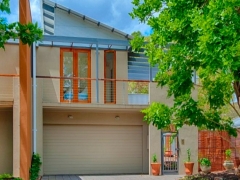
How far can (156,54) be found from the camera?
29.6 ft

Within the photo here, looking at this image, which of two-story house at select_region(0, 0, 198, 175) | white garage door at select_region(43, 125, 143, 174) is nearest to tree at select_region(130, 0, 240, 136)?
two-story house at select_region(0, 0, 198, 175)

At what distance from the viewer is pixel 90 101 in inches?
675

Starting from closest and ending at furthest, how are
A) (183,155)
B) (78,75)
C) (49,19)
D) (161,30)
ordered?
(161,30), (183,155), (78,75), (49,19)

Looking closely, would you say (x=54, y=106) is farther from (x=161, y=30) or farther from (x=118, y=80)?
(x=161, y=30)

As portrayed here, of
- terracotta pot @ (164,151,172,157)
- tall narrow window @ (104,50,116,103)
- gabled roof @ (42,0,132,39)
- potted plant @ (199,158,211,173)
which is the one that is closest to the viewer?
potted plant @ (199,158,211,173)

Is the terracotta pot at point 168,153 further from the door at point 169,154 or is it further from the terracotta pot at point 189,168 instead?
the terracotta pot at point 189,168

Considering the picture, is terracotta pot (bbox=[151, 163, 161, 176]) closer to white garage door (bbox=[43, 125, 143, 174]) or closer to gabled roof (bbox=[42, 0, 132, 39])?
white garage door (bbox=[43, 125, 143, 174])

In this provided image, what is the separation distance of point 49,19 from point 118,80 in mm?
5750

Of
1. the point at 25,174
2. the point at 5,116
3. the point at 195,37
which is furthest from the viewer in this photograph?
the point at 5,116

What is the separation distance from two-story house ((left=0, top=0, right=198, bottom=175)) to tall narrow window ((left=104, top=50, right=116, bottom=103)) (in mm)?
50

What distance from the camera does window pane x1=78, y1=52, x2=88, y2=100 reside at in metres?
17.2

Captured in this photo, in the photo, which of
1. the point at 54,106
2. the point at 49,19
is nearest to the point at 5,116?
the point at 54,106

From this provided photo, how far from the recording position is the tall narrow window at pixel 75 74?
17.1m

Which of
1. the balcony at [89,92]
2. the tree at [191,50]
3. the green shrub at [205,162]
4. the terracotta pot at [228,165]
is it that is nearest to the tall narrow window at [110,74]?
the balcony at [89,92]
